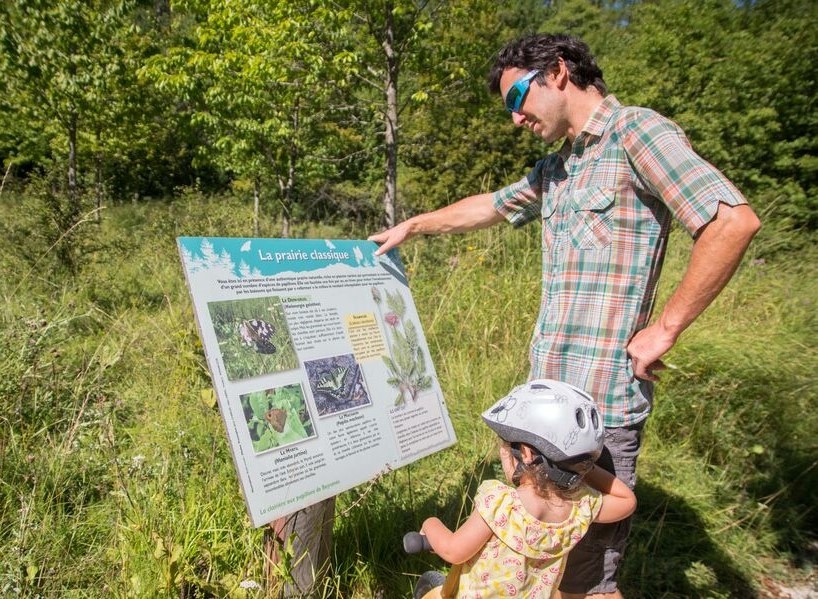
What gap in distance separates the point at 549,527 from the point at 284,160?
956cm

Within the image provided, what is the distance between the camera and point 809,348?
10.5ft

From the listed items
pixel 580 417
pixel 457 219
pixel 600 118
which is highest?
pixel 600 118

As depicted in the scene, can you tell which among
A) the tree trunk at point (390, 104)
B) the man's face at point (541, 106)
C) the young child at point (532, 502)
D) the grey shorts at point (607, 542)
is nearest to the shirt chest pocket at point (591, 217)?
the man's face at point (541, 106)

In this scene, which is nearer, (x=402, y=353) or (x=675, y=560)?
(x=402, y=353)

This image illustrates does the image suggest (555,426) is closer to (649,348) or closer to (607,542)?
(649,348)

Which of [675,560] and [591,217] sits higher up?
[591,217]

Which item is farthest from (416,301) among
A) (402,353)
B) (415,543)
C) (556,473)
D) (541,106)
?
(556,473)

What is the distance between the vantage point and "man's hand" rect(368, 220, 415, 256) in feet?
6.53

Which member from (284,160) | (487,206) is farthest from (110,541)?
(284,160)

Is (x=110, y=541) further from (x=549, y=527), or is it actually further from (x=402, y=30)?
(x=402, y=30)

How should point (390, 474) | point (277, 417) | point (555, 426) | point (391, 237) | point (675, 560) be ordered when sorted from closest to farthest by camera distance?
point (555, 426)
point (277, 417)
point (391, 237)
point (675, 560)
point (390, 474)

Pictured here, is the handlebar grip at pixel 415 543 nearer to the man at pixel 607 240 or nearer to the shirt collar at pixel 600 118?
the man at pixel 607 240

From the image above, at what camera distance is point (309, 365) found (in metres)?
1.53

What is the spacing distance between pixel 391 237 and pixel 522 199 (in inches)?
21.3
